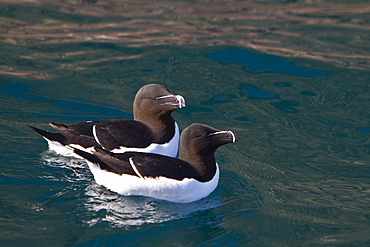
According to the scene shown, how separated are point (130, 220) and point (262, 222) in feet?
4.91

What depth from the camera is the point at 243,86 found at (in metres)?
10.5

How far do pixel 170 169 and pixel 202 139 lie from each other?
0.52 meters

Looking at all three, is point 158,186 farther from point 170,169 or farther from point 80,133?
point 80,133

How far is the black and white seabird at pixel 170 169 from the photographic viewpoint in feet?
22.0

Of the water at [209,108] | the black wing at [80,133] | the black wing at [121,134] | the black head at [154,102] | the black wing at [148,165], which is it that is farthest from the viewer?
the black head at [154,102]

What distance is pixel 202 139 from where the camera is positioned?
6816mm

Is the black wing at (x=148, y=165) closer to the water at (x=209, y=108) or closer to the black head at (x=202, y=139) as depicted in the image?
the black head at (x=202, y=139)

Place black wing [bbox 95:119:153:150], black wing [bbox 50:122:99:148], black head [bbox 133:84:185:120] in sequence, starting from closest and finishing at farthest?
black wing [bbox 95:119:153:150]
black wing [bbox 50:122:99:148]
black head [bbox 133:84:185:120]

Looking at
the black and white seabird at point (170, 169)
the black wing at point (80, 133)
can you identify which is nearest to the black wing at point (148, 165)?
the black and white seabird at point (170, 169)

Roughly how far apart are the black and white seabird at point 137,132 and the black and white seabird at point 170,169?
0.49 m

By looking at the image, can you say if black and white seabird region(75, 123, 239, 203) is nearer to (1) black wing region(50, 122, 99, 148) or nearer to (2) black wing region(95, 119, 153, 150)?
(2) black wing region(95, 119, 153, 150)

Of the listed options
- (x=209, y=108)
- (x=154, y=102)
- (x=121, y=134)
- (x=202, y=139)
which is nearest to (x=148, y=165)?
(x=202, y=139)

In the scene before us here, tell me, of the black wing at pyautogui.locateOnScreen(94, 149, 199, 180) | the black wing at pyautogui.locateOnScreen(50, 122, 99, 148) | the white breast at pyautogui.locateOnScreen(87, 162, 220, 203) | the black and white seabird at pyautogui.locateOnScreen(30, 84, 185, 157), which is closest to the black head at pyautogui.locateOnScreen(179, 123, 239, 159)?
the black wing at pyautogui.locateOnScreen(94, 149, 199, 180)

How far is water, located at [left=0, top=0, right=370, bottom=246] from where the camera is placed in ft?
21.0
